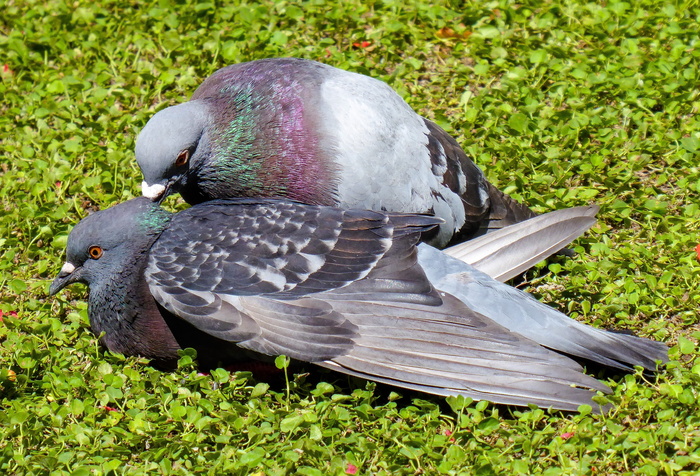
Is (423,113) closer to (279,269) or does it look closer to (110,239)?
(279,269)

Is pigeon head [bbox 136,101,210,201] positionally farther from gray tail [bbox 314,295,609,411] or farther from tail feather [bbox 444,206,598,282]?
tail feather [bbox 444,206,598,282]

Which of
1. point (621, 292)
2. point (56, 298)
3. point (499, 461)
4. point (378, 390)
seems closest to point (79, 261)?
point (56, 298)

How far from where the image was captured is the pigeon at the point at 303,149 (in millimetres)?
4840

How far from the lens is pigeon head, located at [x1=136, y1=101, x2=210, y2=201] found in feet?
15.4

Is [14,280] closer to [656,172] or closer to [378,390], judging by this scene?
[378,390]

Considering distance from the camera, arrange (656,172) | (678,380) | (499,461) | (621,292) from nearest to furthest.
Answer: (499,461) → (678,380) → (621,292) → (656,172)

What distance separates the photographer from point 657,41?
6.62m

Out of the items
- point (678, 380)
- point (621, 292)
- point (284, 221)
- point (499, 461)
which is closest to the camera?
point (499, 461)

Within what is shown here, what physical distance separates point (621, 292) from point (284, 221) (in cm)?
189

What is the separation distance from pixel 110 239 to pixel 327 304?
119 centimetres

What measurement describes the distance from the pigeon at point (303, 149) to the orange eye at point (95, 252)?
0.40 m

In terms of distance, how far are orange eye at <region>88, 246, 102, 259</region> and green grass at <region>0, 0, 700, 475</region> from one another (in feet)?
1.41

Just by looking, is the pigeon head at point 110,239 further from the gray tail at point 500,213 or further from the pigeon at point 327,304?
the gray tail at point 500,213

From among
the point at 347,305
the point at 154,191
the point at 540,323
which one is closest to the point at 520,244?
the point at 540,323
